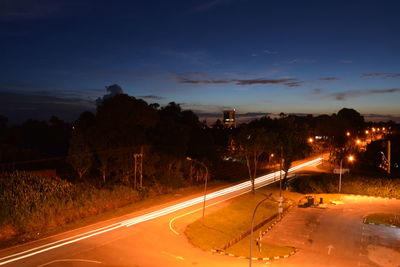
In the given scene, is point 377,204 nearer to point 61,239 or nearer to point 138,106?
point 138,106

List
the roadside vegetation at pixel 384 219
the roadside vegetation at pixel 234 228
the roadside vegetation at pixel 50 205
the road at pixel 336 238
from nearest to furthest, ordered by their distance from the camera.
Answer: the road at pixel 336 238 < the roadside vegetation at pixel 234 228 < the roadside vegetation at pixel 50 205 < the roadside vegetation at pixel 384 219

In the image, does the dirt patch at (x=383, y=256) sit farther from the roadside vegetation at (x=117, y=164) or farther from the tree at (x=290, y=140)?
the tree at (x=290, y=140)

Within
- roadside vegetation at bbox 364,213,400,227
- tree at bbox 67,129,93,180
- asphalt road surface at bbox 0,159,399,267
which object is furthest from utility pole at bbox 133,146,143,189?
roadside vegetation at bbox 364,213,400,227

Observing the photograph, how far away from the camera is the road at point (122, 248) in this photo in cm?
1842

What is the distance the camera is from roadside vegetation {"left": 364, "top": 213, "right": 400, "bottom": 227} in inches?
1105

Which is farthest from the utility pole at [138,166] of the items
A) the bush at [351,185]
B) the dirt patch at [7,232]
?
the bush at [351,185]

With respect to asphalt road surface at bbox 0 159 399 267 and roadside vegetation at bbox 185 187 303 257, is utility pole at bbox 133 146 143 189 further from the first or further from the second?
roadside vegetation at bbox 185 187 303 257

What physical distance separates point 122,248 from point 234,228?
836 cm

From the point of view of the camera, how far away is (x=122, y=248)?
2047 cm

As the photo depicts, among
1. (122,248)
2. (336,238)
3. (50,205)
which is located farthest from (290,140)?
(50,205)

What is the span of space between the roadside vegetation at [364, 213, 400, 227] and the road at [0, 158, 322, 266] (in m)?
14.7

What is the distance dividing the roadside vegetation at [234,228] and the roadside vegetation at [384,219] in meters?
7.38

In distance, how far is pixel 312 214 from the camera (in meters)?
30.7

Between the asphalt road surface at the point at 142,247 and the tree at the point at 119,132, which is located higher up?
the tree at the point at 119,132
